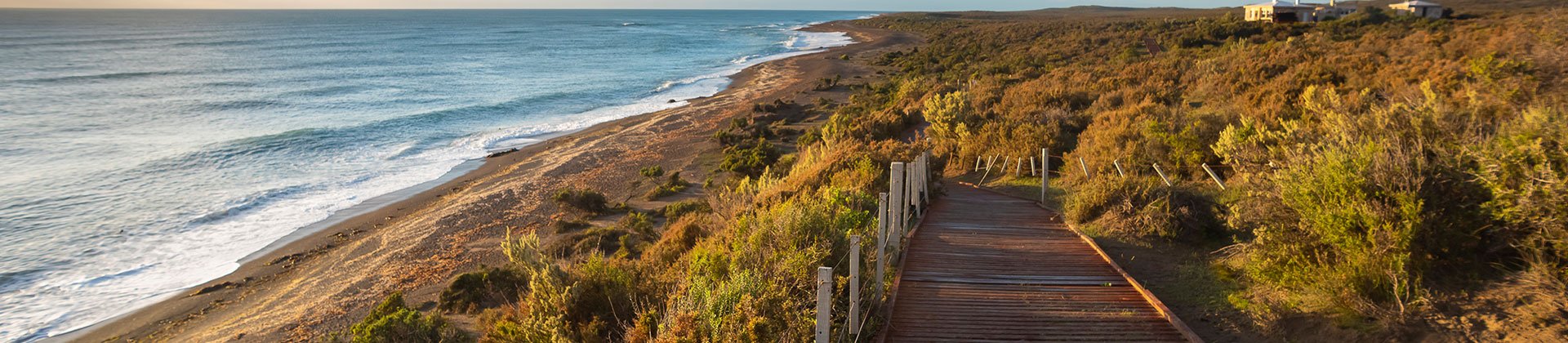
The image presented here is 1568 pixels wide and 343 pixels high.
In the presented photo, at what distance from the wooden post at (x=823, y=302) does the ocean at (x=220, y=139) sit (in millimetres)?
11449

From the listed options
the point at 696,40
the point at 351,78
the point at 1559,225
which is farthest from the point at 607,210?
the point at 696,40

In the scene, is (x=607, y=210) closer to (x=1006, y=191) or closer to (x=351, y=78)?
(x=1006, y=191)

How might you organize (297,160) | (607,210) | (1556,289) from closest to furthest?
(1556,289), (607,210), (297,160)

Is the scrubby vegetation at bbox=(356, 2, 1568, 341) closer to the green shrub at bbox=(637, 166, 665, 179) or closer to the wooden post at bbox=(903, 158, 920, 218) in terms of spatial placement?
the green shrub at bbox=(637, 166, 665, 179)

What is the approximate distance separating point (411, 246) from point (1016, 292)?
35.2ft

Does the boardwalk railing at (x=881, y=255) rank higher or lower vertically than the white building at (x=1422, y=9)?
lower

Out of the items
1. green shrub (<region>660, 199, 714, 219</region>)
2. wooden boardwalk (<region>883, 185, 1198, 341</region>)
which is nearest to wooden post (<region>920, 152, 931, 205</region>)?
wooden boardwalk (<region>883, 185, 1198, 341</region>)

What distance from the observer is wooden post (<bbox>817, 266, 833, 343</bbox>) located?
477cm

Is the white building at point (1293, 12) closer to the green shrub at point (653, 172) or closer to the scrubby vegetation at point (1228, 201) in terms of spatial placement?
the scrubby vegetation at point (1228, 201)

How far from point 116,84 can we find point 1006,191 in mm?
44941

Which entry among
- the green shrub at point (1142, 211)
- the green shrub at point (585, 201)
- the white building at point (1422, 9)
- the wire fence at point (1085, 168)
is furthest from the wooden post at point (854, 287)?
the white building at point (1422, 9)

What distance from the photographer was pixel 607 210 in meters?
15.5

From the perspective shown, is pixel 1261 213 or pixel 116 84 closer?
pixel 1261 213

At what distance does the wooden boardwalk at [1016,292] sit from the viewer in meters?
5.94
